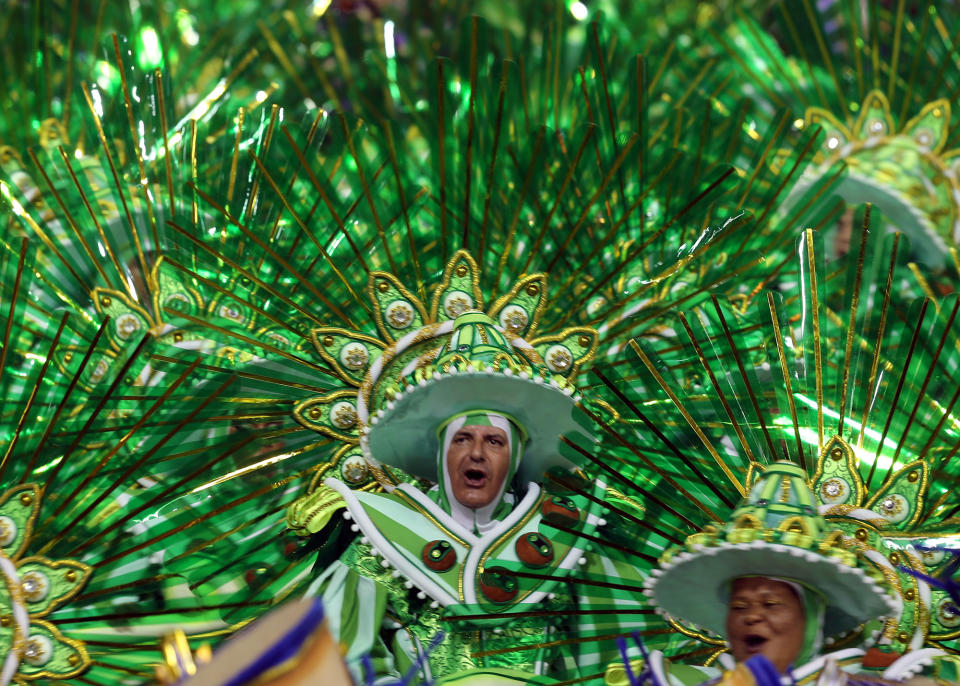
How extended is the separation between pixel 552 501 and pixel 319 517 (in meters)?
0.52

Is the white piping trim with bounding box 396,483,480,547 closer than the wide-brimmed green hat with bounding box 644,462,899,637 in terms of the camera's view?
No

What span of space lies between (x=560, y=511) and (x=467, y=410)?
12.0 inches

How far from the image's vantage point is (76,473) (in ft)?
13.4

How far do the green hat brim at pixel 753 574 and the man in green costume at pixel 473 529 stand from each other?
32 centimetres

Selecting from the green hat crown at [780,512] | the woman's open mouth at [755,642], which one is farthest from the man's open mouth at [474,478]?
the woman's open mouth at [755,642]

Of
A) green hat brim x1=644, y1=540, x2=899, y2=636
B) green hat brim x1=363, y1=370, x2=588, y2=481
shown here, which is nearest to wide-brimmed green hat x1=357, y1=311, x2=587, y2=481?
green hat brim x1=363, y1=370, x2=588, y2=481

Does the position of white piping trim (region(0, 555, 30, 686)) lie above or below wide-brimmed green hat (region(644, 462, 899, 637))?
above

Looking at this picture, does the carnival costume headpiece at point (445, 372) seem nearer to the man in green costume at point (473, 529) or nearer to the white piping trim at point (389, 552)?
the man in green costume at point (473, 529)

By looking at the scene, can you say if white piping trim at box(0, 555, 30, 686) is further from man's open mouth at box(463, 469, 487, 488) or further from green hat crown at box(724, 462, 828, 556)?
green hat crown at box(724, 462, 828, 556)

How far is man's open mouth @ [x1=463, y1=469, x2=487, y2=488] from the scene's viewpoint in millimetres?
4195

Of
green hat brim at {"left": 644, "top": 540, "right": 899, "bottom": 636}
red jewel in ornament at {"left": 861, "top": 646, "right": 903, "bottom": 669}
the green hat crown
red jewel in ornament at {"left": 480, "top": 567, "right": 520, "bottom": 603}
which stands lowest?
red jewel in ornament at {"left": 861, "top": 646, "right": 903, "bottom": 669}

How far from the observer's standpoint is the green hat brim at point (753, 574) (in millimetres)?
3545

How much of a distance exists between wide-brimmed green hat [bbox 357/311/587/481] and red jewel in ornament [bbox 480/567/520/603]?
0.31 metres

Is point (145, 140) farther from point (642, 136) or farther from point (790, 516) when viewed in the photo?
point (790, 516)
